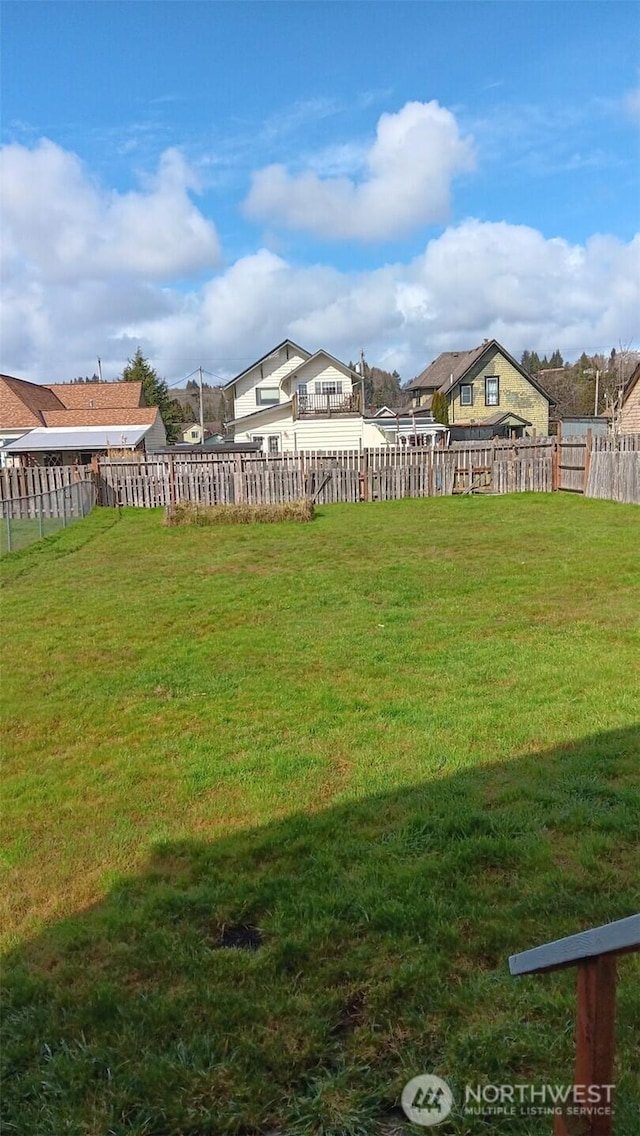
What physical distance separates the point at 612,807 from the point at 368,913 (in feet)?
4.53

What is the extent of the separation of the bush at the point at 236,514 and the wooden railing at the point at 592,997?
1398 cm

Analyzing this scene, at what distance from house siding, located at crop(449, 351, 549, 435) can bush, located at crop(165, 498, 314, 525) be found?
2871cm

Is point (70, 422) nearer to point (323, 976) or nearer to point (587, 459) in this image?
point (587, 459)

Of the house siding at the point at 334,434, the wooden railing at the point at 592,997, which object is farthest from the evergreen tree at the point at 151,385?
the wooden railing at the point at 592,997

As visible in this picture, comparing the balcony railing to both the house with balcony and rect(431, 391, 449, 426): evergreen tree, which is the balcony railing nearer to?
the house with balcony

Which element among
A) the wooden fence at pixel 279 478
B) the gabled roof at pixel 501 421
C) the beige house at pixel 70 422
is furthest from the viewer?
the gabled roof at pixel 501 421

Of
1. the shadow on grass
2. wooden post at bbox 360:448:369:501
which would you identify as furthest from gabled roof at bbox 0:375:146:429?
the shadow on grass

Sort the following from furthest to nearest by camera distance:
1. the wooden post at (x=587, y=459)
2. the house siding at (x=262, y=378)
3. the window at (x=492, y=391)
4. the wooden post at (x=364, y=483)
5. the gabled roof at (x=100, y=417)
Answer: the window at (x=492, y=391) → the house siding at (x=262, y=378) → the gabled roof at (x=100, y=417) → the wooden post at (x=364, y=483) → the wooden post at (x=587, y=459)

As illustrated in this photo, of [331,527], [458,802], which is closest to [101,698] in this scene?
[458,802]

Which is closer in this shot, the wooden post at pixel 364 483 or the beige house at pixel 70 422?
the wooden post at pixel 364 483

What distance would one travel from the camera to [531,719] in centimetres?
433

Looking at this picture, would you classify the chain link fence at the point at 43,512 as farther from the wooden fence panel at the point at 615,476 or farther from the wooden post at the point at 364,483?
the wooden fence panel at the point at 615,476

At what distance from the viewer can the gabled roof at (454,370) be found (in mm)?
41312

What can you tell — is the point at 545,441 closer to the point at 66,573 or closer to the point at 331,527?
the point at 331,527
